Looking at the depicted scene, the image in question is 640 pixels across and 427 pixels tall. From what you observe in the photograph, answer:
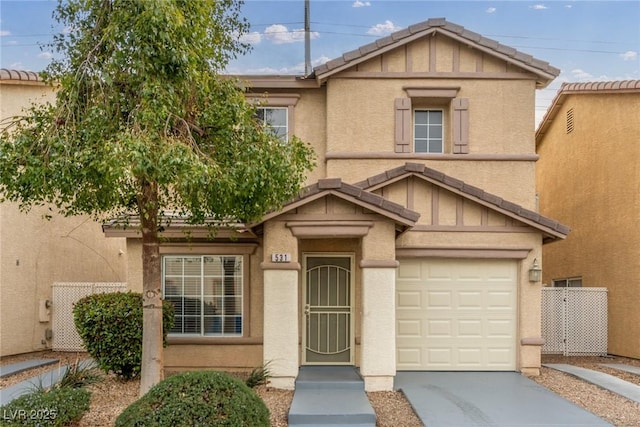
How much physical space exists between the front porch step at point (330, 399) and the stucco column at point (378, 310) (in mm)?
405

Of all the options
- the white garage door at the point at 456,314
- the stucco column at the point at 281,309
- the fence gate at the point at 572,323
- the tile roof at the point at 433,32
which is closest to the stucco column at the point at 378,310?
the stucco column at the point at 281,309

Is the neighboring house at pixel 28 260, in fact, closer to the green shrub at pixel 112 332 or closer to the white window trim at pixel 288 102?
the green shrub at pixel 112 332

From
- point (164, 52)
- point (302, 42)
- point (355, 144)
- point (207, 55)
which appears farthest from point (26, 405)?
point (302, 42)

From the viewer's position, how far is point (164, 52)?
20.6 ft

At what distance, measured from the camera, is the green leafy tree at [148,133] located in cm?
612

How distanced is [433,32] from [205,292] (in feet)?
26.5

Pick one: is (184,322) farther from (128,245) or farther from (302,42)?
(302,42)

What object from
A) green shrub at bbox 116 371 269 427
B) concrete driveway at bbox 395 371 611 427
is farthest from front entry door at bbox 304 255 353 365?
green shrub at bbox 116 371 269 427

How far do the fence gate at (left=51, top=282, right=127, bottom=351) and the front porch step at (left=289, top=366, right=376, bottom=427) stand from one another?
6107 millimetres

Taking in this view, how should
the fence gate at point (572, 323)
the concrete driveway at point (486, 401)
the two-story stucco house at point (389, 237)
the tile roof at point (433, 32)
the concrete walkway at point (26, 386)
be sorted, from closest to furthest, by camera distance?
the concrete driveway at point (486, 401) → the concrete walkway at point (26, 386) → the two-story stucco house at point (389, 237) → the tile roof at point (433, 32) → the fence gate at point (572, 323)

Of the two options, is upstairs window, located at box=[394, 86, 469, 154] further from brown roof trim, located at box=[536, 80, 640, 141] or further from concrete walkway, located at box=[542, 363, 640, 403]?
concrete walkway, located at box=[542, 363, 640, 403]

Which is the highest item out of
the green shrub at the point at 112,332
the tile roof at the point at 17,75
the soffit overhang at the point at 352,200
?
the tile roof at the point at 17,75

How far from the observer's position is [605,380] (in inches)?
372

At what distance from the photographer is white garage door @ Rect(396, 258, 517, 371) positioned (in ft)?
33.7
